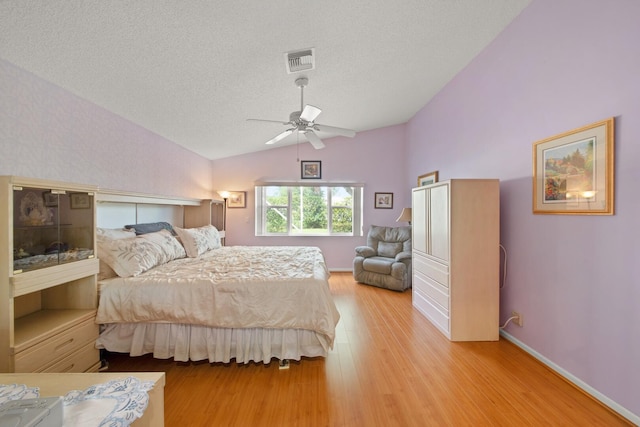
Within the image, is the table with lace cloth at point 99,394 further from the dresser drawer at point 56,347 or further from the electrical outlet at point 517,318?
the electrical outlet at point 517,318

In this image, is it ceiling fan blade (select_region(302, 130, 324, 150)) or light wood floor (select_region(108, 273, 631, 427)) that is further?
ceiling fan blade (select_region(302, 130, 324, 150))

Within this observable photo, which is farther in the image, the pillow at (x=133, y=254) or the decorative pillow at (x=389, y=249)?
the decorative pillow at (x=389, y=249)

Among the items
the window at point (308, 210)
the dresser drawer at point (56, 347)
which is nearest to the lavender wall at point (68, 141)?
the dresser drawer at point (56, 347)

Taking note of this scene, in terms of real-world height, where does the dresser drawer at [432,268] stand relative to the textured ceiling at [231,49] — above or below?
below

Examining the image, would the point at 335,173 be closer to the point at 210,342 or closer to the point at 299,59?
the point at 299,59

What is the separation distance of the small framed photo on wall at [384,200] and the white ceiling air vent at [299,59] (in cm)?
362

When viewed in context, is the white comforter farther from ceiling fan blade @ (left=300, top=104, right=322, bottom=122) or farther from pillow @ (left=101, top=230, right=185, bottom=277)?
ceiling fan blade @ (left=300, top=104, right=322, bottom=122)

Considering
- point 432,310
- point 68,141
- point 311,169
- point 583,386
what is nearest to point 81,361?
point 68,141

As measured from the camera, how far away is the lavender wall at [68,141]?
1840 mm

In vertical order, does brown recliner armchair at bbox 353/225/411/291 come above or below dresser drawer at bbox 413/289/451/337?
above

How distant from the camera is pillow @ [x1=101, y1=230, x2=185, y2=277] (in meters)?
2.29

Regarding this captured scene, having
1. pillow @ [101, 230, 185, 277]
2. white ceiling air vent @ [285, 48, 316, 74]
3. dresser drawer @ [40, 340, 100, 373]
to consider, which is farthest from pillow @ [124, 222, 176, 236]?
white ceiling air vent @ [285, 48, 316, 74]

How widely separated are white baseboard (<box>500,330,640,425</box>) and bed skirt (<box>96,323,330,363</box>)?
187cm

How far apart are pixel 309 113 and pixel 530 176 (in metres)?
2.19
